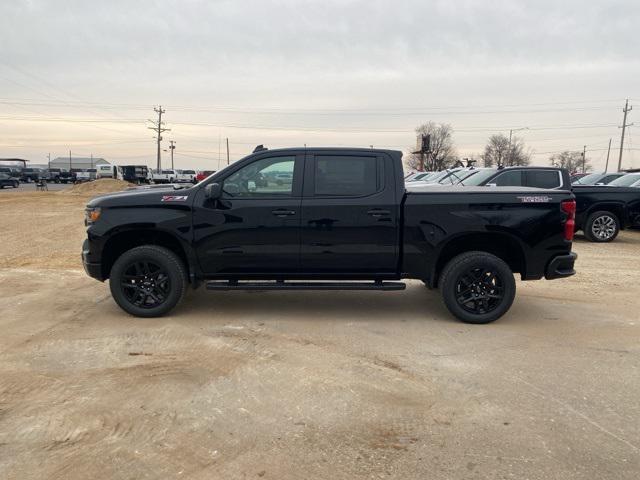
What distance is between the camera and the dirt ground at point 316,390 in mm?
3006

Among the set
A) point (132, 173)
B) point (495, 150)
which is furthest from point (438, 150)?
point (132, 173)

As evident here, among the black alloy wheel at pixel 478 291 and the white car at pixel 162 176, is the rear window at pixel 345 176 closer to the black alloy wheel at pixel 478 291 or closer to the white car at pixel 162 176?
the black alloy wheel at pixel 478 291

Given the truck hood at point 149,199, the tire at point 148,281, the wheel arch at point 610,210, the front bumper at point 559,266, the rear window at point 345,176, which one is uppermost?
the rear window at point 345,176

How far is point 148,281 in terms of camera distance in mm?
5711

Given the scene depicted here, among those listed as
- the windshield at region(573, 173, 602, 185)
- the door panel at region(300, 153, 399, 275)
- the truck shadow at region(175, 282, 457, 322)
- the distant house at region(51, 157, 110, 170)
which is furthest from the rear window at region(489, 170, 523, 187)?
the distant house at region(51, 157, 110, 170)

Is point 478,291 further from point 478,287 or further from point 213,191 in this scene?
point 213,191

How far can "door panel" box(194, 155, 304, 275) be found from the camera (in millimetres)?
5570

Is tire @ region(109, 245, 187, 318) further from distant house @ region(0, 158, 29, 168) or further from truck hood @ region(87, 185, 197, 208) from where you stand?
distant house @ region(0, 158, 29, 168)

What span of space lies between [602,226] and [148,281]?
10.9m

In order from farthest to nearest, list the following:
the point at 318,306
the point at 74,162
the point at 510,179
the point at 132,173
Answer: the point at 74,162 < the point at 132,173 < the point at 510,179 < the point at 318,306

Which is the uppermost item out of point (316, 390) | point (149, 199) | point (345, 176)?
point (345, 176)

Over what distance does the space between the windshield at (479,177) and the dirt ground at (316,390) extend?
233 inches

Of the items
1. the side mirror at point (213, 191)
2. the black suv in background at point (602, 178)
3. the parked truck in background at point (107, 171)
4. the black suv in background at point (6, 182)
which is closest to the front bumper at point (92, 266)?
the side mirror at point (213, 191)

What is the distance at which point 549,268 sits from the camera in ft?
18.6
